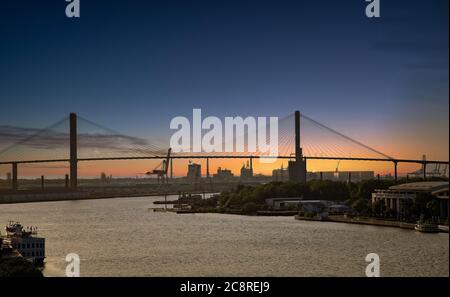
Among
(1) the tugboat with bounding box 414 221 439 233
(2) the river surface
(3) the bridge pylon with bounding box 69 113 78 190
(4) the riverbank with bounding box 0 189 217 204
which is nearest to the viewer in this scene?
(2) the river surface

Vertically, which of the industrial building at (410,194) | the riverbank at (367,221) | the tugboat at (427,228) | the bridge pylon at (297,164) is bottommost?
the riverbank at (367,221)

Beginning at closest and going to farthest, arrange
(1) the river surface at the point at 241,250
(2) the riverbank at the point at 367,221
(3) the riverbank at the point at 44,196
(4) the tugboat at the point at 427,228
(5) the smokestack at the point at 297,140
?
(1) the river surface at the point at 241,250 < (4) the tugboat at the point at 427,228 < (2) the riverbank at the point at 367,221 < (5) the smokestack at the point at 297,140 < (3) the riverbank at the point at 44,196

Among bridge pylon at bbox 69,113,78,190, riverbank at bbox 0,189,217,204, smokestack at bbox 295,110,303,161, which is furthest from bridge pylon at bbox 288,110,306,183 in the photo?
riverbank at bbox 0,189,217,204

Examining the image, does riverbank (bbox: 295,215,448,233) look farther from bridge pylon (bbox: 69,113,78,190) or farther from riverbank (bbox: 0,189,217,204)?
riverbank (bbox: 0,189,217,204)

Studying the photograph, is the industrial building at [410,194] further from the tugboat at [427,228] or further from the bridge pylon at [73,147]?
the bridge pylon at [73,147]

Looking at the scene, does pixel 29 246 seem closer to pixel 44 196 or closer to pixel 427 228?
pixel 427 228

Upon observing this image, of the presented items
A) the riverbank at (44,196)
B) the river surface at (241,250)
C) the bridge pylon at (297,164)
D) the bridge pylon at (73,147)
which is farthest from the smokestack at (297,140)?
the riverbank at (44,196)

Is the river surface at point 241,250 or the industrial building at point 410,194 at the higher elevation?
A: the industrial building at point 410,194
